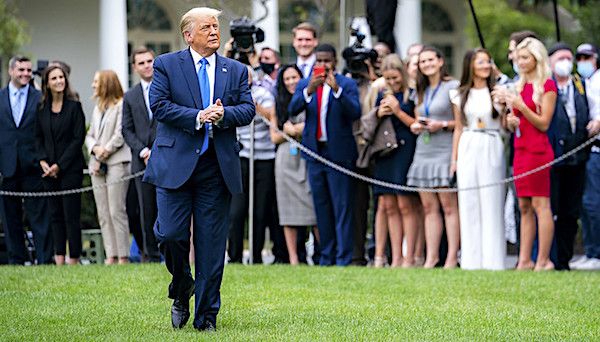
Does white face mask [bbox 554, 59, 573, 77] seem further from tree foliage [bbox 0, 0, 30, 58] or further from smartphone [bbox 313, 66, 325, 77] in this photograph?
tree foliage [bbox 0, 0, 30, 58]

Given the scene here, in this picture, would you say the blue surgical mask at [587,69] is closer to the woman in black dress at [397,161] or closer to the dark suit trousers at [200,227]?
the woman in black dress at [397,161]

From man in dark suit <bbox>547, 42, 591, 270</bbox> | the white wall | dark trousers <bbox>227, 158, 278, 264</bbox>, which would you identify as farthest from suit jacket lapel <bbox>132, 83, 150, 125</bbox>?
the white wall

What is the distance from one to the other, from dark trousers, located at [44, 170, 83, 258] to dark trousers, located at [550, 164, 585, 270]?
18.1 feet

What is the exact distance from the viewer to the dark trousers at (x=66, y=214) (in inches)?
658

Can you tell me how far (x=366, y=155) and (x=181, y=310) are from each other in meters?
5.92

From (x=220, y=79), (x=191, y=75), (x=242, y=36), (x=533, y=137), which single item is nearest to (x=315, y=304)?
(x=220, y=79)

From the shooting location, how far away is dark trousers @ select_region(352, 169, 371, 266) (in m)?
16.3

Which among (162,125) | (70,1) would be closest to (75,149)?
(162,125)

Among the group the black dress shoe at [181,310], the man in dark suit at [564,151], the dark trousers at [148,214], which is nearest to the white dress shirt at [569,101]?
the man in dark suit at [564,151]

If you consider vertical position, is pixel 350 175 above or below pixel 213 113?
below

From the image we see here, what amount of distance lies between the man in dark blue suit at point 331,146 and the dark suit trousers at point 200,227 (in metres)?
5.58

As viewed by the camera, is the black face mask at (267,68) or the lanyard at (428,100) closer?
the lanyard at (428,100)

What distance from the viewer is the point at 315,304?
11867 millimetres

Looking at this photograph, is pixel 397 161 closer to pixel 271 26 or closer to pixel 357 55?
pixel 357 55
